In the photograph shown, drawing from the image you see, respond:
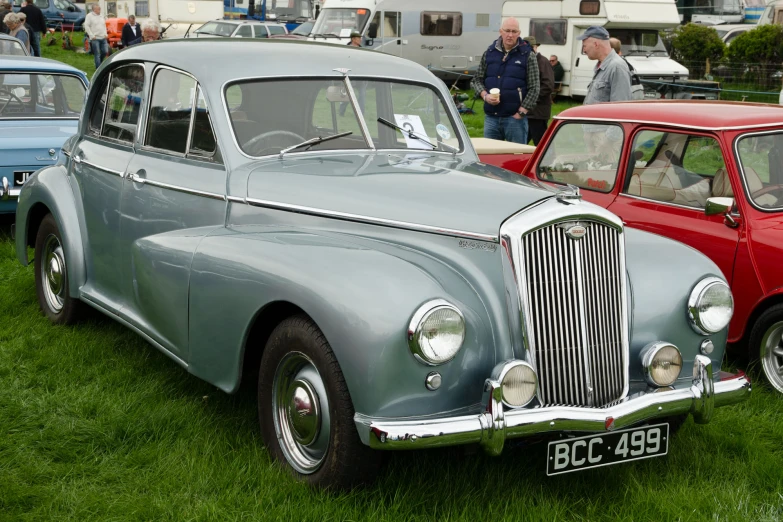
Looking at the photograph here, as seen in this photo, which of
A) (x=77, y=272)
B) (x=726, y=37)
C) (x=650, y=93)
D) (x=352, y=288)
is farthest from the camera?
(x=726, y=37)

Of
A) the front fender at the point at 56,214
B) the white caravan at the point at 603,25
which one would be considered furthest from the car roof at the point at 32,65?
the white caravan at the point at 603,25

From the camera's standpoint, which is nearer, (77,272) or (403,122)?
(403,122)

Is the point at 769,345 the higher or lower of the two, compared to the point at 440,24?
lower

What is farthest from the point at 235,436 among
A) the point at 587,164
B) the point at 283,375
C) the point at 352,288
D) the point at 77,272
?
the point at 587,164

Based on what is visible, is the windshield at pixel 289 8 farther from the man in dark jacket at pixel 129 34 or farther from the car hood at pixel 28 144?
the car hood at pixel 28 144

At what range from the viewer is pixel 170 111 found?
4.82 m

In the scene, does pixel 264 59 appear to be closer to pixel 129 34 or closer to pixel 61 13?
pixel 129 34

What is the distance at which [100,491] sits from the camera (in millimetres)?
3615

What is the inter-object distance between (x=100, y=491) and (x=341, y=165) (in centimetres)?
180

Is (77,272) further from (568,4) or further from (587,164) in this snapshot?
(568,4)

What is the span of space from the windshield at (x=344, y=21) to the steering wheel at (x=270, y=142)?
18947 millimetres

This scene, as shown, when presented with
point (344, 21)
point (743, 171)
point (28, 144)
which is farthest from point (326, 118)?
point (344, 21)

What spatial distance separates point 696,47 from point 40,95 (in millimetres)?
19865

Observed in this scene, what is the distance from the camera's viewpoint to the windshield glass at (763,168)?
505 centimetres
